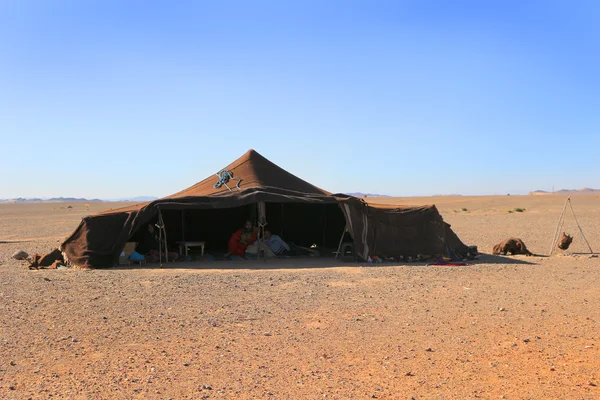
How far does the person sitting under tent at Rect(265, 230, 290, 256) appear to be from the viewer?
52.4ft

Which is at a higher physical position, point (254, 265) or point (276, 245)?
point (276, 245)

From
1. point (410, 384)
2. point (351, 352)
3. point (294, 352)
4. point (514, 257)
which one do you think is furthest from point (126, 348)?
point (514, 257)

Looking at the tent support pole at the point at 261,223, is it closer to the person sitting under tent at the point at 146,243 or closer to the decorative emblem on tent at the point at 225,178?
the decorative emblem on tent at the point at 225,178

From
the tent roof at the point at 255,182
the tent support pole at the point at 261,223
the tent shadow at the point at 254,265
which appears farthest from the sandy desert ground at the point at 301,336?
the tent roof at the point at 255,182

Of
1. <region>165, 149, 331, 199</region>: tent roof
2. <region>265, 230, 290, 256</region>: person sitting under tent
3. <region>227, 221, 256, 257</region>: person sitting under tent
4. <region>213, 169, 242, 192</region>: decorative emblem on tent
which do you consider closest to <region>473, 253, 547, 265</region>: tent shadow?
<region>165, 149, 331, 199</region>: tent roof

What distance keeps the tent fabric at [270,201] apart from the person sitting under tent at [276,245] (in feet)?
4.50

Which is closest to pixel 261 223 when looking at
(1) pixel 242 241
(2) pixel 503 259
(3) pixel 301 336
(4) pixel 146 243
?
(1) pixel 242 241

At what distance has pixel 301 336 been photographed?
279 inches

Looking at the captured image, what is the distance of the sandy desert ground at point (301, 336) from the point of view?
5.34 m

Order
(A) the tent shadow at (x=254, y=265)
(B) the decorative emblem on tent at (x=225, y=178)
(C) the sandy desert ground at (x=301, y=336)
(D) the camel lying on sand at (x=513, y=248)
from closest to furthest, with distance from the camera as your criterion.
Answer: (C) the sandy desert ground at (x=301, y=336) → (A) the tent shadow at (x=254, y=265) → (B) the decorative emblem on tent at (x=225, y=178) → (D) the camel lying on sand at (x=513, y=248)

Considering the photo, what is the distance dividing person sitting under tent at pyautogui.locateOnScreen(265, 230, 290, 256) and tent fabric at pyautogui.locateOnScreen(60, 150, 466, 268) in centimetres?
137

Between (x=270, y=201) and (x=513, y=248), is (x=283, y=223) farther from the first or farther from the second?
(x=513, y=248)

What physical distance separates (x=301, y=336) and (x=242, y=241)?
9.02m

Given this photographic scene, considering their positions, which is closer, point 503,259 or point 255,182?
point 503,259
